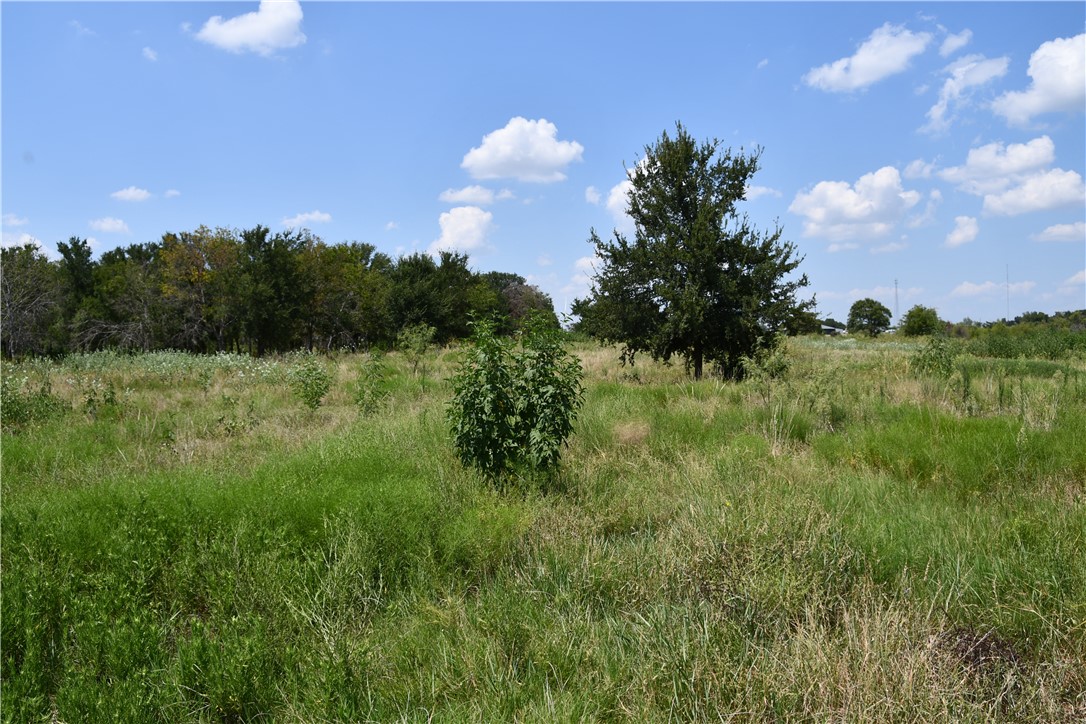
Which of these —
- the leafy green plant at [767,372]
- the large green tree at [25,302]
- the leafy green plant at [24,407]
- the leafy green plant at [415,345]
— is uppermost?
the large green tree at [25,302]

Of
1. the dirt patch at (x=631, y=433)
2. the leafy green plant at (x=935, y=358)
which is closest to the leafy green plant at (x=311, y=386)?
the dirt patch at (x=631, y=433)

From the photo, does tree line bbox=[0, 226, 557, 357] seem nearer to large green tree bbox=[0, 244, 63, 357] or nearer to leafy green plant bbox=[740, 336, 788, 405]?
large green tree bbox=[0, 244, 63, 357]

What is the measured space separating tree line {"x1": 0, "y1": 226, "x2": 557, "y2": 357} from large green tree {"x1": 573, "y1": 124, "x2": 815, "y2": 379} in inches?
507

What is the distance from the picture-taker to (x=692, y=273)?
15672 millimetres

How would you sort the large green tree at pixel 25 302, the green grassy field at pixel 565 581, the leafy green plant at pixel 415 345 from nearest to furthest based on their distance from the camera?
the green grassy field at pixel 565 581
the leafy green plant at pixel 415 345
the large green tree at pixel 25 302

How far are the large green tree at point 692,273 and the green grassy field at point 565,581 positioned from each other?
763 cm

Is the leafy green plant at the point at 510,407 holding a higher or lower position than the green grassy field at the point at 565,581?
higher

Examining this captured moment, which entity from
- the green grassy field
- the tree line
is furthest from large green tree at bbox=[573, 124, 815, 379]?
the tree line

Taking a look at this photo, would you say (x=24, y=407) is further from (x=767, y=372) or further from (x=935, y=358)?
(x=935, y=358)

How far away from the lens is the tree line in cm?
3069

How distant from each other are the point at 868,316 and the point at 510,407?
83.0 m

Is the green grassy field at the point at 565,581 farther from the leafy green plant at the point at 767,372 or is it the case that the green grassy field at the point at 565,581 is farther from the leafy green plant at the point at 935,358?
the leafy green plant at the point at 935,358

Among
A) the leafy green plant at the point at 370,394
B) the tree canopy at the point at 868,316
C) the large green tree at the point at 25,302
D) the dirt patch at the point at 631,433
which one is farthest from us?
the tree canopy at the point at 868,316

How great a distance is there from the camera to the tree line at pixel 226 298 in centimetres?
3069
